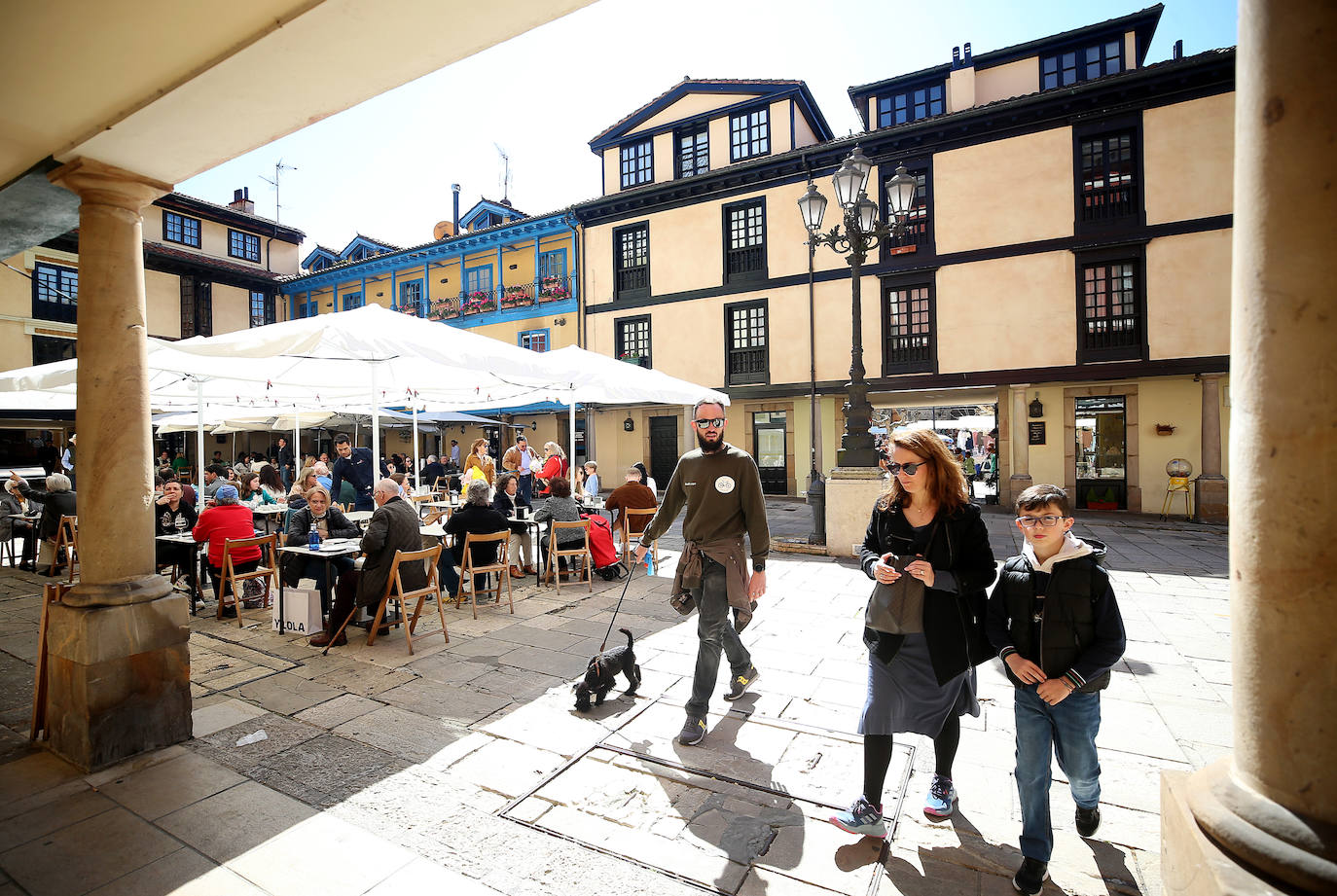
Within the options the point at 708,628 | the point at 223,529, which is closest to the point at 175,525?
the point at 223,529

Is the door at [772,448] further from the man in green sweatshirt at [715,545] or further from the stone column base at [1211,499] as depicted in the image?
the man in green sweatshirt at [715,545]

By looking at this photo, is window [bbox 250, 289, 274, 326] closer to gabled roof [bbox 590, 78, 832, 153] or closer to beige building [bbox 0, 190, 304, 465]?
beige building [bbox 0, 190, 304, 465]

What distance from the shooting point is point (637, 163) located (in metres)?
19.8

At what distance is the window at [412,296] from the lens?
24.2 m

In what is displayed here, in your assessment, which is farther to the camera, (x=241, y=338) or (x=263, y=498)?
(x=263, y=498)

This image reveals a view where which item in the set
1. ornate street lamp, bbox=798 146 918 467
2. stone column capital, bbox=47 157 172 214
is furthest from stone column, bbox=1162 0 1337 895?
ornate street lamp, bbox=798 146 918 467

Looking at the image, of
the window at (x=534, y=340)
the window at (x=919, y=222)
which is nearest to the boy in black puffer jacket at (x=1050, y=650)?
the window at (x=919, y=222)

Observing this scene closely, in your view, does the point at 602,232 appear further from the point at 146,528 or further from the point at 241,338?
the point at 146,528

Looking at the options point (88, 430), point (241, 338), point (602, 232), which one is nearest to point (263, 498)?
point (241, 338)

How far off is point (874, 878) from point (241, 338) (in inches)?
246

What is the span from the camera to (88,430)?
3.43 metres

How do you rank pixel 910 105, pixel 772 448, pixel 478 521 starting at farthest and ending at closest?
pixel 772 448
pixel 910 105
pixel 478 521

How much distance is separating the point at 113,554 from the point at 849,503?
742cm

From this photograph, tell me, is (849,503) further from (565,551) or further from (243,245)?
(243,245)
